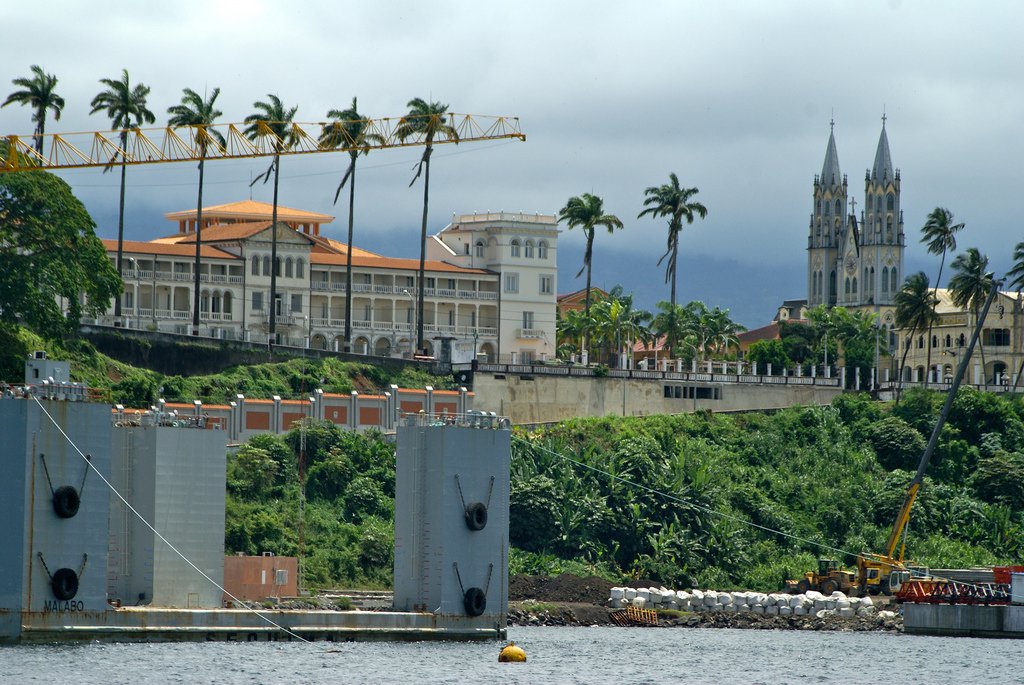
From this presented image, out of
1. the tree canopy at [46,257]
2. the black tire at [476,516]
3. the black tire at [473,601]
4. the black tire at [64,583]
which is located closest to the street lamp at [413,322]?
the tree canopy at [46,257]

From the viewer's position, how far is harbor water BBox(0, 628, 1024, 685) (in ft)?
215

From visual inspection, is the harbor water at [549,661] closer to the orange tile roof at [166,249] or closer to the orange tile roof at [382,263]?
the orange tile roof at [166,249]

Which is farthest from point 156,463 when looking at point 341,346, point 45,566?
point 341,346

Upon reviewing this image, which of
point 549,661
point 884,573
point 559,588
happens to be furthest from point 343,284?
point 549,661

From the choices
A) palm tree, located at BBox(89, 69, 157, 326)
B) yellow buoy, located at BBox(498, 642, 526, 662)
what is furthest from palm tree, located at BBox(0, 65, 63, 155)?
yellow buoy, located at BBox(498, 642, 526, 662)

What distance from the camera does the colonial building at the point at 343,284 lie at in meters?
143

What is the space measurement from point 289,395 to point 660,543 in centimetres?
2538

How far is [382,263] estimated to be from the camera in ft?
503

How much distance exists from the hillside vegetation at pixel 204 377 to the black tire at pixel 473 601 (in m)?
33.1

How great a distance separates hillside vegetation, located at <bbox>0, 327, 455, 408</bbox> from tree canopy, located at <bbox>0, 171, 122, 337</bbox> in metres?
1.49

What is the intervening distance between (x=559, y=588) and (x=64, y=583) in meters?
33.6

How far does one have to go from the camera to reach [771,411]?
5054 inches

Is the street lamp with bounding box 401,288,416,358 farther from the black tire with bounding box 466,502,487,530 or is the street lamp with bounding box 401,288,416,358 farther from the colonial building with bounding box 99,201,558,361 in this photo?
the black tire with bounding box 466,502,487,530

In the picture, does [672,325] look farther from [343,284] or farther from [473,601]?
[473,601]
